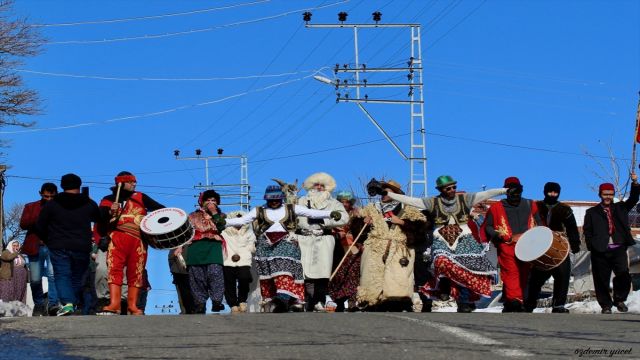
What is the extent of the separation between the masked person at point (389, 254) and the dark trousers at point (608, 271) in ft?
8.24

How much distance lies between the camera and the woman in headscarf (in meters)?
20.5

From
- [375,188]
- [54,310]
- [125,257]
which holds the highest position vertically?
[375,188]

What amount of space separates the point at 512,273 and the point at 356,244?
8.09ft

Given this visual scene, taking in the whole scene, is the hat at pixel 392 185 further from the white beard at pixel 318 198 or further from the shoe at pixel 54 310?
the shoe at pixel 54 310

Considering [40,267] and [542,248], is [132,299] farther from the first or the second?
[542,248]

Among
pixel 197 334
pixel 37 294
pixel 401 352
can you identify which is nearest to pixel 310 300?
pixel 37 294

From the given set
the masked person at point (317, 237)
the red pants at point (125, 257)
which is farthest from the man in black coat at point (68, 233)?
the masked person at point (317, 237)

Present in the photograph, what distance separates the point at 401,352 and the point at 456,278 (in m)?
7.44

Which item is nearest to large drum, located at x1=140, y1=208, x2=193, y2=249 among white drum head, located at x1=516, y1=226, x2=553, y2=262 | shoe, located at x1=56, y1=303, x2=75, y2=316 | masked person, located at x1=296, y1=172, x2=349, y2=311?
shoe, located at x1=56, y1=303, x2=75, y2=316

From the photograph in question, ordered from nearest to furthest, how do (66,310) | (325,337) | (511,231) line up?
(325,337)
(66,310)
(511,231)

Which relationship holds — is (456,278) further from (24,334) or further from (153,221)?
(24,334)

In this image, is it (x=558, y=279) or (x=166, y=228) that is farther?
(x=558, y=279)

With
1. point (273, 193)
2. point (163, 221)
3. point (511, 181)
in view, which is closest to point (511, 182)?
point (511, 181)

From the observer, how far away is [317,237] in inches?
735
